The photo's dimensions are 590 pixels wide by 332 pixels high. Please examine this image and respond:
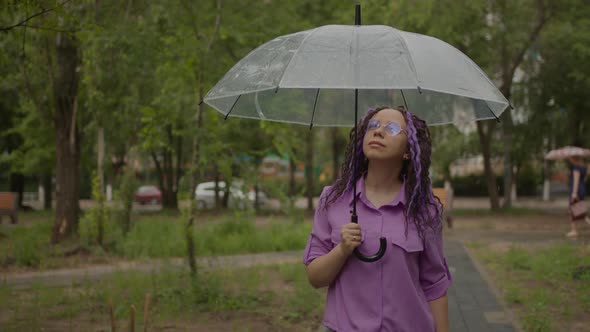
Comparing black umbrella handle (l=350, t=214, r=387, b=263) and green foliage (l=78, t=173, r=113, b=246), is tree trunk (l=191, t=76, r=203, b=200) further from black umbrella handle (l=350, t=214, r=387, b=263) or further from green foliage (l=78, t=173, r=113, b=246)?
black umbrella handle (l=350, t=214, r=387, b=263)

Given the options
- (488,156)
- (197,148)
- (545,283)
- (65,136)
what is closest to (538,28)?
(488,156)

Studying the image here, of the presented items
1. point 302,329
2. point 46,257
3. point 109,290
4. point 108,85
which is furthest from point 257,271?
point 108,85

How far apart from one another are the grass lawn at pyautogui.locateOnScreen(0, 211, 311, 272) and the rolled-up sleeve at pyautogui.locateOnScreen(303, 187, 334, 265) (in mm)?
8802

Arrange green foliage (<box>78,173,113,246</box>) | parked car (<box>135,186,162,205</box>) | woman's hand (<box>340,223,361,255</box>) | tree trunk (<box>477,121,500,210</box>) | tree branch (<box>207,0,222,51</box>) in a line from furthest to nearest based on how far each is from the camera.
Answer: parked car (<box>135,186,162,205</box>), tree trunk (<box>477,121,500,210</box>), green foliage (<box>78,173,113,246</box>), tree branch (<box>207,0,222,51</box>), woman's hand (<box>340,223,361,255</box>)

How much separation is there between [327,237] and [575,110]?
25.3m

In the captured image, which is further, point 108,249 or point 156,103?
point 108,249

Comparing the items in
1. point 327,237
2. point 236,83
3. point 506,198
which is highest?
point 236,83

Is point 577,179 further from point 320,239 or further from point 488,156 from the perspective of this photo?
point 320,239

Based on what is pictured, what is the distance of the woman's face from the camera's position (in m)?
2.97

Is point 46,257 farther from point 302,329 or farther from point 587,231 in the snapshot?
point 587,231

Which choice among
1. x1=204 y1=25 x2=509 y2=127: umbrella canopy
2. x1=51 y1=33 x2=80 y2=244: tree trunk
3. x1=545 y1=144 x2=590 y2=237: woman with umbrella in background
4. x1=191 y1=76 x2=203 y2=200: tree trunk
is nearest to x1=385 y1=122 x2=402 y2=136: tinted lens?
x1=204 y1=25 x2=509 y2=127: umbrella canopy

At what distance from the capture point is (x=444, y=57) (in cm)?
376

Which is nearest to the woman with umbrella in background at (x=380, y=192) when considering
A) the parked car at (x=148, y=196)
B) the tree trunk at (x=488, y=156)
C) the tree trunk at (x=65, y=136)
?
the tree trunk at (x=65, y=136)

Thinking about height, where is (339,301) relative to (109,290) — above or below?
above
